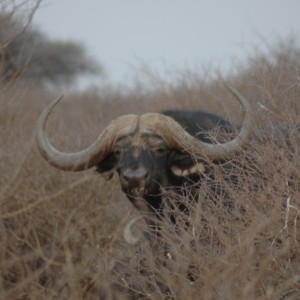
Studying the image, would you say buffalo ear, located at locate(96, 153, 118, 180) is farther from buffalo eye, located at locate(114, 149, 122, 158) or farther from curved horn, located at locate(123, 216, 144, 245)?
curved horn, located at locate(123, 216, 144, 245)

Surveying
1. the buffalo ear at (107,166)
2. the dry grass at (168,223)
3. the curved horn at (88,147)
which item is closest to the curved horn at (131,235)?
the dry grass at (168,223)

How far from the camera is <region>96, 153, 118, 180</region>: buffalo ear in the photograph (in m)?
7.69

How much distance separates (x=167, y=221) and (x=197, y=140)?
3.61ft

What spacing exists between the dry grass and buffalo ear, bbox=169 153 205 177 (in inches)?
12.1

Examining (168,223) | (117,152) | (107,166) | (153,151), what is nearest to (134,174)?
(153,151)

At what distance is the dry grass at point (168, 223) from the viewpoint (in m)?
5.18

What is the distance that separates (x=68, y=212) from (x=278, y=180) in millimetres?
3089

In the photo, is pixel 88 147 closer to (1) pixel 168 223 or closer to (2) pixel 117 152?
(2) pixel 117 152

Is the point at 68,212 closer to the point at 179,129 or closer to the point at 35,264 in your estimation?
the point at 35,264

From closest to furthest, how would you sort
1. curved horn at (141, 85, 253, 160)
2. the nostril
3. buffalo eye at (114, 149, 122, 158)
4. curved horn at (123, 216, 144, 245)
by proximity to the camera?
curved horn at (141, 85, 253, 160) → the nostril → curved horn at (123, 216, 144, 245) → buffalo eye at (114, 149, 122, 158)

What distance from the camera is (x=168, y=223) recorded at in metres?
5.93

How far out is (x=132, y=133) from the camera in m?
7.43

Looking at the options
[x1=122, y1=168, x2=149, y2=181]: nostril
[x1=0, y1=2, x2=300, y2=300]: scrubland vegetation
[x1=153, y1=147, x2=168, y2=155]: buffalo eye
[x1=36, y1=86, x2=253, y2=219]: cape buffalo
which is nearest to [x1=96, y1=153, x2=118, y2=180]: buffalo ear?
[x1=36, y1=86, x2=253, y2=219]: cape buffalo

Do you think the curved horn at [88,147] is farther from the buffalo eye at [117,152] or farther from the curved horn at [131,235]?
the curved horn at [131,235]
